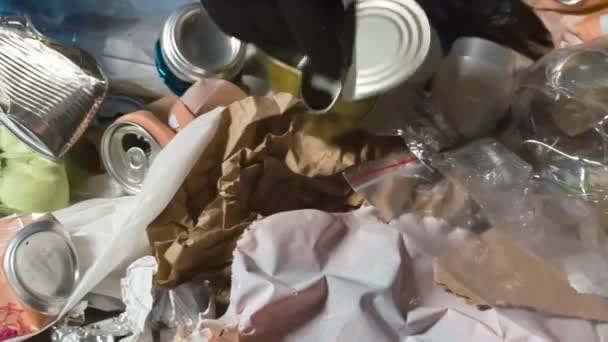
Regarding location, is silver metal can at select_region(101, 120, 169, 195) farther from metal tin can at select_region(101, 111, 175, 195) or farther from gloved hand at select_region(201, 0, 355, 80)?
gloved hand at select_region(201, 0, 355, 80)

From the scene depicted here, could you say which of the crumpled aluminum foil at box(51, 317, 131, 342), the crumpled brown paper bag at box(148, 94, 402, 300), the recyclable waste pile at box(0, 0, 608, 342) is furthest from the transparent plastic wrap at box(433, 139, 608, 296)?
the crumpled aluminum foil at box(51, 317, 131, 342)

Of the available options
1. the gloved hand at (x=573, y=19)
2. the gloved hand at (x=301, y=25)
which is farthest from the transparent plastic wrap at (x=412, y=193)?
the gloved hand at (x=573, y=19)

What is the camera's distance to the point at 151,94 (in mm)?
935

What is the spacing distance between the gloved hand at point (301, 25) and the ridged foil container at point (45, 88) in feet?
0.65

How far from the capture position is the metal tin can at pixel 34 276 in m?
0.73

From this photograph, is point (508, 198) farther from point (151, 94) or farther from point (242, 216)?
point (151, 94)

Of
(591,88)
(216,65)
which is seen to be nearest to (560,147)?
(591,88)

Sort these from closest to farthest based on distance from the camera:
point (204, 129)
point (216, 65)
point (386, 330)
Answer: point (386, 330)
point (204, 129)
point (216, 65)

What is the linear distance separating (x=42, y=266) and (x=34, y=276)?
13mm

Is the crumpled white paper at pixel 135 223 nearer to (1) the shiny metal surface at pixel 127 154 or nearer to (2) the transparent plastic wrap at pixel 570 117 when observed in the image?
(1) the shiny metal surface at pixel 127 154

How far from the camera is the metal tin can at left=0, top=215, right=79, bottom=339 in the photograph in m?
0.73

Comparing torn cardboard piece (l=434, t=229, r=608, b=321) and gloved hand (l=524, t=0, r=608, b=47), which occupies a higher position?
gloved hand (l=524, t=0, r=608, b=47)

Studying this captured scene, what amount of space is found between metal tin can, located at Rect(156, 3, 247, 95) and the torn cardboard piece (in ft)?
1.11

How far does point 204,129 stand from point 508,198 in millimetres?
310
